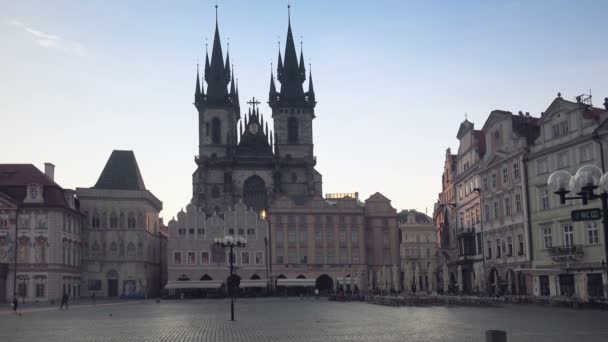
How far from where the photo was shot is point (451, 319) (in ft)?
121

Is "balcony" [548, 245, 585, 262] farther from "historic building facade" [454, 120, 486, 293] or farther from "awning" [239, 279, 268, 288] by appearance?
"awning" [239, 279, 268, 288]

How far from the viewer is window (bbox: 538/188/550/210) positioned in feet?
197

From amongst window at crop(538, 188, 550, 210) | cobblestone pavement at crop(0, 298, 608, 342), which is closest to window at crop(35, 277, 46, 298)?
cobblestone pavement at crop(0, 298, 608, 342)

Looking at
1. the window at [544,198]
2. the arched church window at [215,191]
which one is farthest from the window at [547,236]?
the arched church window at [215,191]

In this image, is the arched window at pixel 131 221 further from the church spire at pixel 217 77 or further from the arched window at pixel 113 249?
the church spire at pixel 217 77

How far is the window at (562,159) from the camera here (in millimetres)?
58000

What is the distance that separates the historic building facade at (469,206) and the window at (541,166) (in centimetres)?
1174

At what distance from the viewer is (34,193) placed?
88.2 metres

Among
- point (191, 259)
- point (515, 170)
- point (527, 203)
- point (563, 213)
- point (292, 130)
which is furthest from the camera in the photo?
point (292, 130)

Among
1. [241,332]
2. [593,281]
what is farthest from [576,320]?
[593,281]

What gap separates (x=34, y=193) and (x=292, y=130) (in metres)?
50.6

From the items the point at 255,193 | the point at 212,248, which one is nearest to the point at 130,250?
the point at 212,248

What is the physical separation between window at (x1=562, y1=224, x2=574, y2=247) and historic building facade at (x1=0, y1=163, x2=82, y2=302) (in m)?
54.5

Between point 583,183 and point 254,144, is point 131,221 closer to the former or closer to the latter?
point 254,144
